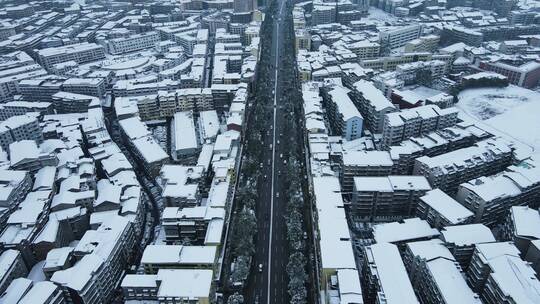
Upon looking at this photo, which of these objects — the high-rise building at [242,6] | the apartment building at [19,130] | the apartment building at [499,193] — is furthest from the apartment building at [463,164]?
the high-rise building at [242,6]

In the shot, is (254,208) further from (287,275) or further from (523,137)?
(523,137)

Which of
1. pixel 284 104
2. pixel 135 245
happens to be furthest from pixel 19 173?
pixel 284 104

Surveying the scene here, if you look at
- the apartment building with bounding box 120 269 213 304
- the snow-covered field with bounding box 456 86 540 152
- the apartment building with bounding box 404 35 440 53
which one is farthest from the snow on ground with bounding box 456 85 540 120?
the apartment building with bounding box 120 269 213 304

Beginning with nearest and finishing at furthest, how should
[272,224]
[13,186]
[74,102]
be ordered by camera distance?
[13,186], [272,224], [74,102]

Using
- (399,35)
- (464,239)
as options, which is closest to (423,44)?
(399,35)

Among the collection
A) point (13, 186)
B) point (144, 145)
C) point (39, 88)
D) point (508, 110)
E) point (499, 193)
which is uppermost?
point (39, 88)

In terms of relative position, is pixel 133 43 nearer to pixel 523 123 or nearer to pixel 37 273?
pixel 37 273

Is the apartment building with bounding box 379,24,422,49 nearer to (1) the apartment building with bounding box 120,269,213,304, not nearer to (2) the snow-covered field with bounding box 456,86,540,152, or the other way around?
(2) the snow-covered field with bounding box 456,86,540,152
